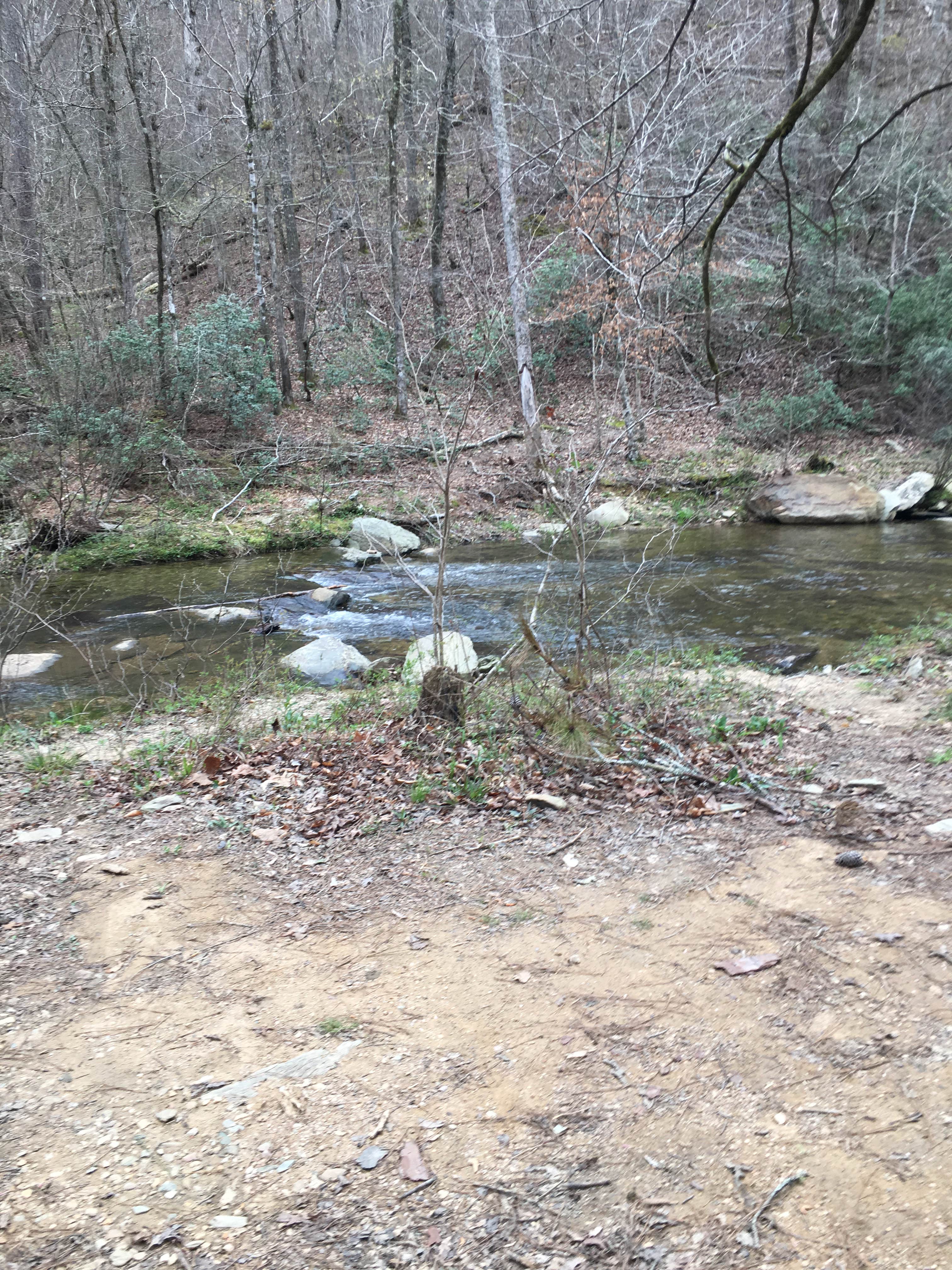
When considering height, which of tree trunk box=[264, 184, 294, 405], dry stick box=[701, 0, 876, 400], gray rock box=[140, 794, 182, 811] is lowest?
gray rock box=[140, 794, 182, 811]

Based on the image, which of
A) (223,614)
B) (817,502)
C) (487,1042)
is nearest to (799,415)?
(817,502)

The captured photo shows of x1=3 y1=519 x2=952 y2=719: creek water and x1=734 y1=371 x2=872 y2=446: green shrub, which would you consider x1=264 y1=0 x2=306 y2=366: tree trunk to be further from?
x1=734 y1=371 x2=872 y2=446: green shrub

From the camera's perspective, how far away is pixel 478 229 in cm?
2442

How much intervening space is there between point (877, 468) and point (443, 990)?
1692cm

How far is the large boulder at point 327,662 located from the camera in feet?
28.4

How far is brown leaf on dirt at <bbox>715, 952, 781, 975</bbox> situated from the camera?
3.26 m

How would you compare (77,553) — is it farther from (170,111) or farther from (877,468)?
(170,111)

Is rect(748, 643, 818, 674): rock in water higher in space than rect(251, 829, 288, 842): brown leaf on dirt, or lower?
lower

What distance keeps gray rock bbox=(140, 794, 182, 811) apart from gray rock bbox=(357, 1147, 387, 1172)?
2921 mm

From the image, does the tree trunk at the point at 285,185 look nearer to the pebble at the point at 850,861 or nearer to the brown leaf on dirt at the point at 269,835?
the brown leaf on dirt at the point at 269,835

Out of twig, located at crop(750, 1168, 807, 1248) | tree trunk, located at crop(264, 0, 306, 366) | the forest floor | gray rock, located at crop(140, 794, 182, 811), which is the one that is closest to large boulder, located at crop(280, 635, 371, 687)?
gray rock, located at crop(140, 794, 182, 811)

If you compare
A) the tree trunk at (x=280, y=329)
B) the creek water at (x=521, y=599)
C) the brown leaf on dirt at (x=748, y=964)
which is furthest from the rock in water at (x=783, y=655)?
the tree trunk at (x=280, y=329)

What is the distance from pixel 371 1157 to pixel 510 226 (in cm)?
1647

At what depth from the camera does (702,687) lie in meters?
7.09
